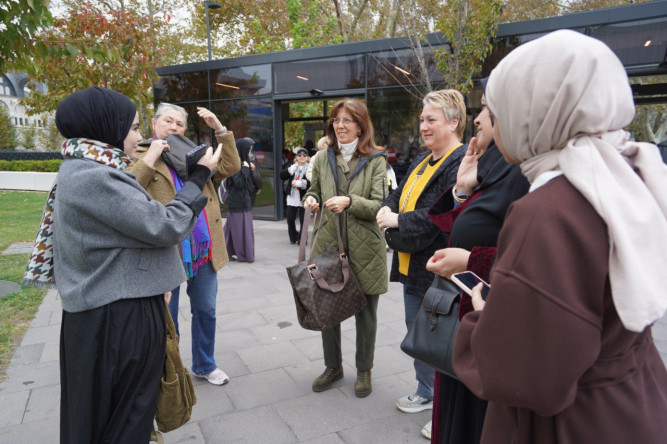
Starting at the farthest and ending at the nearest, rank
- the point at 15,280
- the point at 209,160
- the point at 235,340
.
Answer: the point at 15,280
the point at 235,340
the point at 209,160

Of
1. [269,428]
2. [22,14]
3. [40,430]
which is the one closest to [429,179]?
[269,428]

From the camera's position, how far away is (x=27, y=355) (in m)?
3.79

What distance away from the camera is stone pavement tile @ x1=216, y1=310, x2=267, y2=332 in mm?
4420

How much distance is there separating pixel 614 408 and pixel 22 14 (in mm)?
4847

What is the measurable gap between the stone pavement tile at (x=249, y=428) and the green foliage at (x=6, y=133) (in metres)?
42.5

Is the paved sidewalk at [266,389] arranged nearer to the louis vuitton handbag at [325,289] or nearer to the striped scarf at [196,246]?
the louis vuitton handbag at [325,289]

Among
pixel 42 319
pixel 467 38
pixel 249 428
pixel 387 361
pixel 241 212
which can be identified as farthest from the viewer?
pixel 467 38

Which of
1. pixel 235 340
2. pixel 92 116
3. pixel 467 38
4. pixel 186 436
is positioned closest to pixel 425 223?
pixel 92 116

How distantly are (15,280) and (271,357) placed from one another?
4.45 metres

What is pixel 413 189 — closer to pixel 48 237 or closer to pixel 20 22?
pixel 48 237

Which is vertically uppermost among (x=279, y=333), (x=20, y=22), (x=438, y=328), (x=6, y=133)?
(x=20, y=22)

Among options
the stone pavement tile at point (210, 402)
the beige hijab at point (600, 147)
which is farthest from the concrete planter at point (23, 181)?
the beige hijab at point (600, 147)

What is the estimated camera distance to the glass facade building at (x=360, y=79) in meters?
7.45

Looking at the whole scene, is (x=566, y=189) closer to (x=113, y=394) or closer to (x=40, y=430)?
(x=113, y=394)
